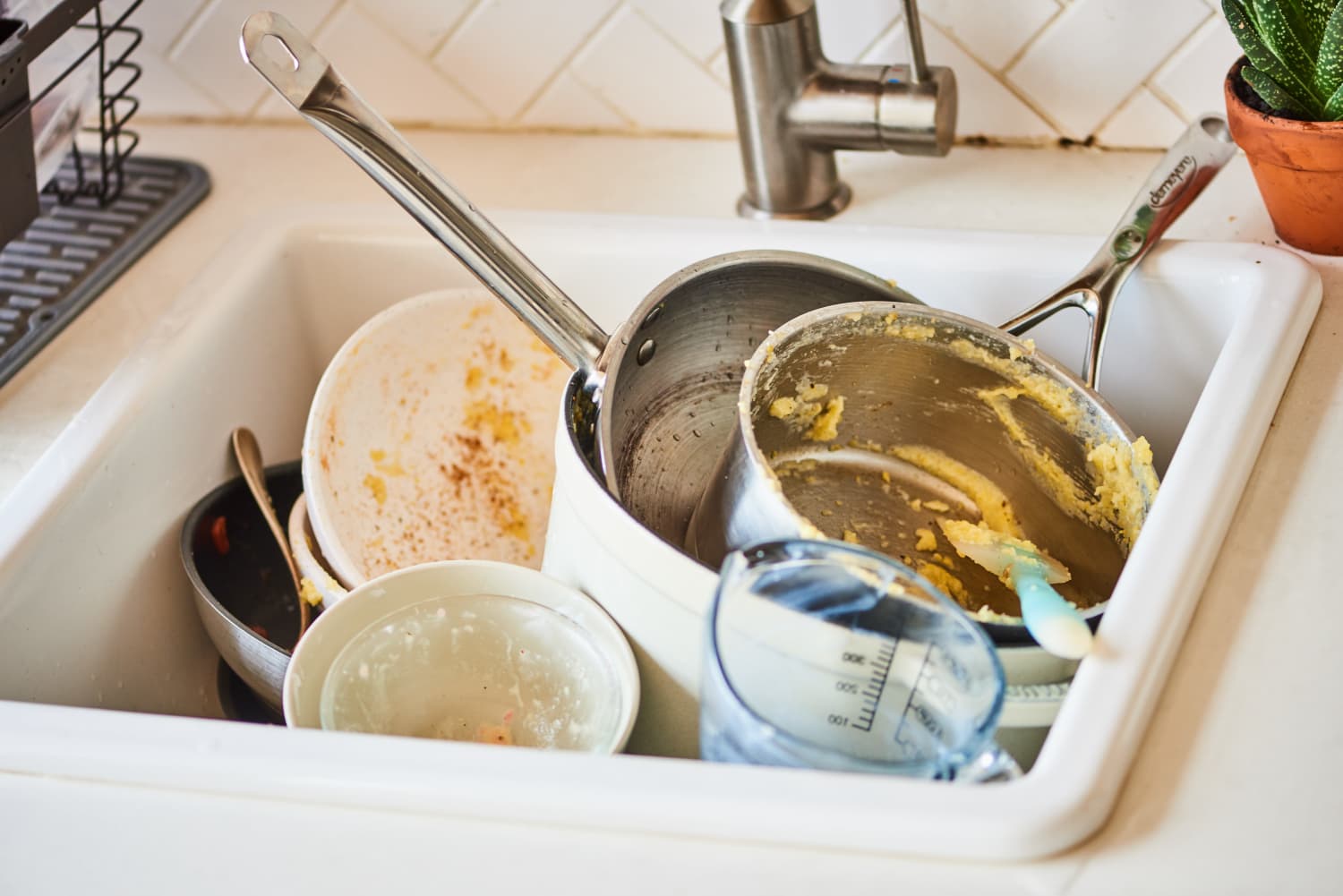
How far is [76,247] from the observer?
0.83 meters

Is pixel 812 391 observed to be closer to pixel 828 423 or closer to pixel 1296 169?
pixel 828 423

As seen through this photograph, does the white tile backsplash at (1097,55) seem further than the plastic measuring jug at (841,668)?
Yes

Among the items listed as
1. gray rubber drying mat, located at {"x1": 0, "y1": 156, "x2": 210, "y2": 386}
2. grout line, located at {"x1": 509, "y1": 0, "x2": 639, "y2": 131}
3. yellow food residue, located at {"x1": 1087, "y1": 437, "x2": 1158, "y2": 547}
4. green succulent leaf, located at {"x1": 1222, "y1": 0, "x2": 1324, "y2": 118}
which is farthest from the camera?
grout line, located at {"x1": 509, "y1": 0, "x2": 639, "y2": 131}

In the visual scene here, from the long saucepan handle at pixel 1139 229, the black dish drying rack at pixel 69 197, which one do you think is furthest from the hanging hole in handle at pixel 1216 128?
the black dish drying rack at pixel 69 197

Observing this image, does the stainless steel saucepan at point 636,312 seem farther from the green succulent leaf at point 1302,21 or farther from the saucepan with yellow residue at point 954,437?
the green succulent leaf at point 1302,21

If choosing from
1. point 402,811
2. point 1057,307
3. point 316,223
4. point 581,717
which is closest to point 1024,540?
point 1057,307

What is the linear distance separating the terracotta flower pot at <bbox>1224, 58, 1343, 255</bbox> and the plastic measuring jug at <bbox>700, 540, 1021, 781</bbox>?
15.2 inches

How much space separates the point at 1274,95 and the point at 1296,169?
0.14 feet

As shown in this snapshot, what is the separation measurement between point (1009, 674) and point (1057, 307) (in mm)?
256

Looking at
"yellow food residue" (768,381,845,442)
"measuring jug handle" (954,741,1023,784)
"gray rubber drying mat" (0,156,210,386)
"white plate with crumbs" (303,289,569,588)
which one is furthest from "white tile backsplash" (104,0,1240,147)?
"measuring jug handle" (954,741,1023,784)

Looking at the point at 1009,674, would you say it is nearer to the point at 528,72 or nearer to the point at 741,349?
the point at 741,349

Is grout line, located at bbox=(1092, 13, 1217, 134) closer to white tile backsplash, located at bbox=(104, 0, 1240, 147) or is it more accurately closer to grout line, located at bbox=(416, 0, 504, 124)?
white tile backsplash, located at bbox=(104, 0, 1240, 147)

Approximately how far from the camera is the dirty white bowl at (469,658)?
0.57m

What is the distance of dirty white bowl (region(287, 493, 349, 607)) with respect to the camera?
673 millimetres
